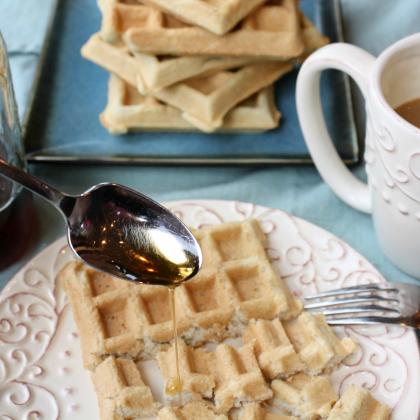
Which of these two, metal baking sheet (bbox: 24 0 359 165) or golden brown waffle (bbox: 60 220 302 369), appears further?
metal baking sheet (bbox: 24 0 359 165)

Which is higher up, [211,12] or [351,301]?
[211,12]

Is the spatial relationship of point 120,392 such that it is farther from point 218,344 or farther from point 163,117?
point 163,117

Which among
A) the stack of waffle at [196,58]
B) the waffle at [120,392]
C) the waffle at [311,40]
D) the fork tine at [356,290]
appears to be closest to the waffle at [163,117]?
the stack of waffle at [196,58]

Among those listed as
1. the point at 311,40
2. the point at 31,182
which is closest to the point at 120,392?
the point at 31,182

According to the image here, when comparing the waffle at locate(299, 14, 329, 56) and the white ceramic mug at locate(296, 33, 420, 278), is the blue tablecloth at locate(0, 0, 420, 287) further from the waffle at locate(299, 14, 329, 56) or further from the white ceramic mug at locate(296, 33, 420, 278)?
the waffle at locate(299, 14, 329, 56)

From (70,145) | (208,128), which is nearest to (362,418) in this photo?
(208,128)

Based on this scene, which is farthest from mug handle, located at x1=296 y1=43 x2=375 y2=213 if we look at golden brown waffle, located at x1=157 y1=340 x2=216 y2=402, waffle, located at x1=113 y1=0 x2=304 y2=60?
golden brown waffle, located at x1=157 y1=340 x2=216 y2=402
